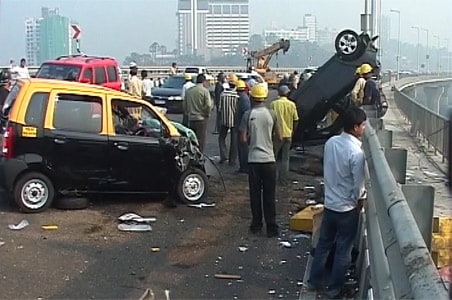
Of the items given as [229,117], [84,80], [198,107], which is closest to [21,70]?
[84,80]

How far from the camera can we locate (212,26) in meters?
96.1

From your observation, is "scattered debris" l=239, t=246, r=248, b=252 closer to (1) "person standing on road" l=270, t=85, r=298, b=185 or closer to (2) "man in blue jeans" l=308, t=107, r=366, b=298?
(2) "man in blue jeans" l=308, t=107, r=366, b=298

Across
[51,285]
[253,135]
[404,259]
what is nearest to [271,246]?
[253,135]

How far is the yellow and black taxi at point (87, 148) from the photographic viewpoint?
1116cm

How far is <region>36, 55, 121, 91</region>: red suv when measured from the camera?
2227 centimetres

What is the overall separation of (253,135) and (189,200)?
2.42 metres

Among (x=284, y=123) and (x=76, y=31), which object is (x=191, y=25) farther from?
(x=284, y=123)

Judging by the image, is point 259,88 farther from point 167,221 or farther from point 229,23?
point 229,23

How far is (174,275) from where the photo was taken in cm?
819

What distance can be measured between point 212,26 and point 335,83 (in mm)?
80051

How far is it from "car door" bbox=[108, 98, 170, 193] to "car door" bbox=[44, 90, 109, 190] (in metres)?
0.18

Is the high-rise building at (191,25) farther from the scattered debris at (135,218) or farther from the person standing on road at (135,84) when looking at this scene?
the scattered debris at (135,218)

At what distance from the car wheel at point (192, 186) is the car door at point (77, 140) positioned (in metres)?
1.14

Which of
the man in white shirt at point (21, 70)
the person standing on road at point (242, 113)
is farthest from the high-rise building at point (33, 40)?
the person standing on road at point (242, 113)
